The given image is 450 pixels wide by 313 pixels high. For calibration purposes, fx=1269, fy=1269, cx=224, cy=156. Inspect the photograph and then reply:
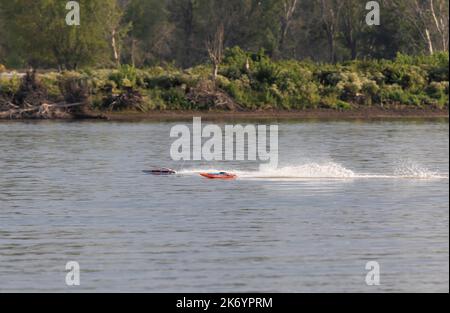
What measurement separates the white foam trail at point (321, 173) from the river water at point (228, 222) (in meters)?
0.07

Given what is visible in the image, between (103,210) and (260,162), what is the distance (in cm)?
1466

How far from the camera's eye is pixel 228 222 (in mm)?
28266

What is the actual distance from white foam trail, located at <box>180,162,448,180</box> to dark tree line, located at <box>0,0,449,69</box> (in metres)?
44.5

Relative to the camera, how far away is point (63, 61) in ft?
299

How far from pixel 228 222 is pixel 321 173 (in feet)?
37.1

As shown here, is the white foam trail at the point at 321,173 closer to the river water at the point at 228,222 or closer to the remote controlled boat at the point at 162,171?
the river water at the point at 228,222

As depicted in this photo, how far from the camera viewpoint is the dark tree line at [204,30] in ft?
295

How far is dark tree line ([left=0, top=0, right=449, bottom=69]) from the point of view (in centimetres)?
8981

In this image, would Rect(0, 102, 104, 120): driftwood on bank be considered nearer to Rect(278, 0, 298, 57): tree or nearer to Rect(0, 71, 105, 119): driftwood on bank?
Rect(0, 71, 105, 119): driftwood on bank

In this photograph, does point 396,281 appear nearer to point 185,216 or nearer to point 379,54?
point 185,216

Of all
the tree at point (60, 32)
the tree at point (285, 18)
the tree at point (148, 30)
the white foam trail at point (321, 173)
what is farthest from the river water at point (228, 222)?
the tree at point (148, 30)

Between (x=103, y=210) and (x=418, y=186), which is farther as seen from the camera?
(x=418, y=186)

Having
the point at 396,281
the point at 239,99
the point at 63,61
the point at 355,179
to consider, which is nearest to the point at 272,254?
the point at 396,281

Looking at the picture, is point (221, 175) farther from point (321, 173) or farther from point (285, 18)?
point (285, 18)
